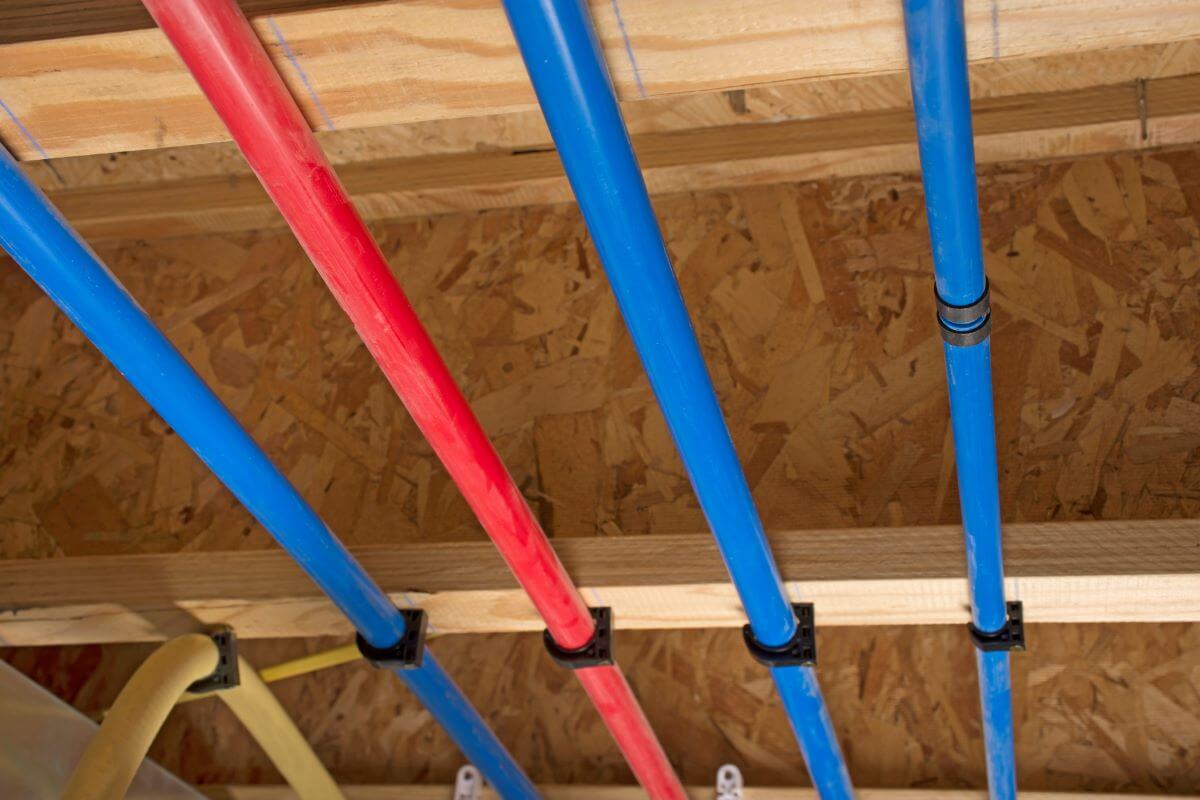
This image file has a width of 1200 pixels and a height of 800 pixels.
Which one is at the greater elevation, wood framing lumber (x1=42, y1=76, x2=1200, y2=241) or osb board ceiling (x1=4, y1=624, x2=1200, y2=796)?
wood framing lumber (x1=42, y1=76, x2=1200, y2=241)

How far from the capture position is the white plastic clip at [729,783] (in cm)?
A: 172

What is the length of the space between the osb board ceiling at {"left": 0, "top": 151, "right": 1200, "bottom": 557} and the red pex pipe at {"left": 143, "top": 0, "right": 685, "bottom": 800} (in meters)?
0.36

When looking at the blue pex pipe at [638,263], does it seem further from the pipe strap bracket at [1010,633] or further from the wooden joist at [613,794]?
the wooden joist at [613,794]

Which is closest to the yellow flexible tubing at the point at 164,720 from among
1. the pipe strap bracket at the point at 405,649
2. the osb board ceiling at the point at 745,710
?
the pipe strap bracket at the point at 405,649

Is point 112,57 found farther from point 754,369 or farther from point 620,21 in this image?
point 754,369

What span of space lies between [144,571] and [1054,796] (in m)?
1.20

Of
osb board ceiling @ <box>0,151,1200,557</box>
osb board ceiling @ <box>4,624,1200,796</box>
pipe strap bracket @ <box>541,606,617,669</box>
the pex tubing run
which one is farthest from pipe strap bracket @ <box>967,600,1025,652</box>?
osb board ceiling @ <box>4,624,1200,796</box>

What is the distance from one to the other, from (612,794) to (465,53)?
1.29 metres

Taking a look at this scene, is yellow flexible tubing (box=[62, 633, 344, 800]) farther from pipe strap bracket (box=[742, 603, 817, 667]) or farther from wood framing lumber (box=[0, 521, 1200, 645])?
pipe strap bracket (box=[742, 603, 817, 667])

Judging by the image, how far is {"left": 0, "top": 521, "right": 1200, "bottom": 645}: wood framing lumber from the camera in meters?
1.17

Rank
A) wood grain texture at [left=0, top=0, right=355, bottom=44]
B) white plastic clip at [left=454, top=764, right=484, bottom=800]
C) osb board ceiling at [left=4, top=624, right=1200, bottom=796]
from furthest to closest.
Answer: white plastic clip at [left=454, top=764, right=484, bottom=800] → osb board ceiling at [left=4, top=624, right=1200, bottom=796] → wood grain texture at [left=0, top=0, right=355, bottom=44]

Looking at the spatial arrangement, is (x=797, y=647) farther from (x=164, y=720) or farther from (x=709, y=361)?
(x=164, y=720)

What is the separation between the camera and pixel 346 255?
810 millimetres

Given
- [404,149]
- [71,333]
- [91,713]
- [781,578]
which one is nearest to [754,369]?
[781,578]
